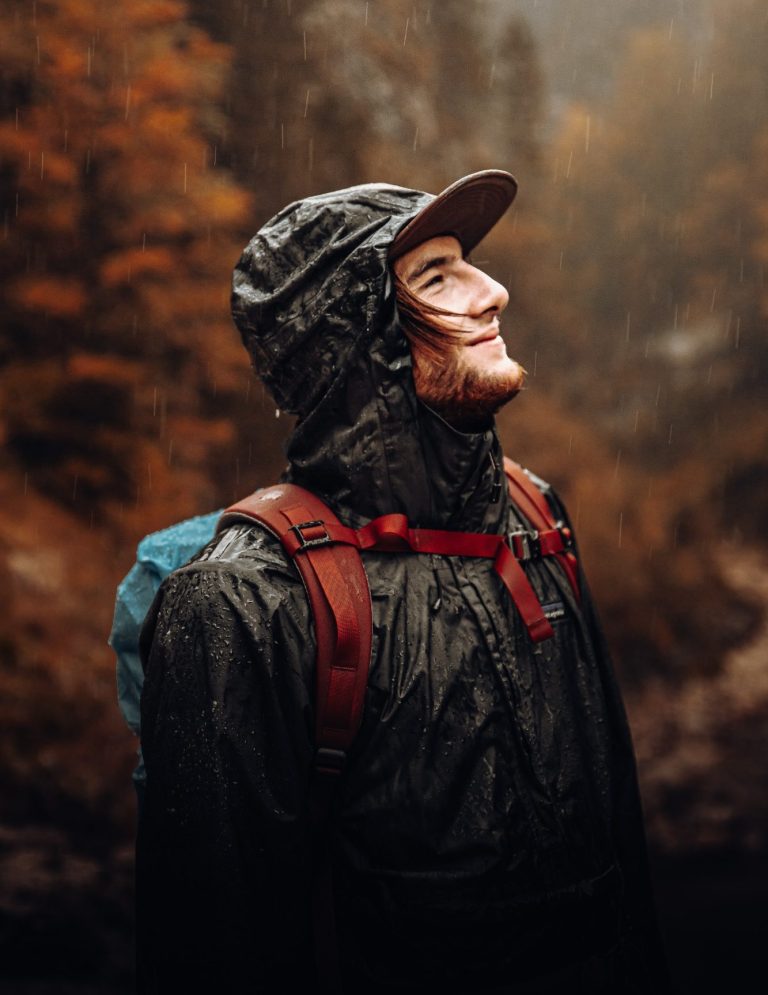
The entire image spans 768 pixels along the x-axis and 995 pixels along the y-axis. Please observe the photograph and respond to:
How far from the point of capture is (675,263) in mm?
5715

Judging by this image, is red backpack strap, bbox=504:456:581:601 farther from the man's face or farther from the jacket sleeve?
the jacket sleeve

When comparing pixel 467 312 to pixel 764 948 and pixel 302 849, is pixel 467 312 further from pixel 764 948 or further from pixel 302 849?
pixel 764 948

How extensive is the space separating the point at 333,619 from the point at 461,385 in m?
0.47

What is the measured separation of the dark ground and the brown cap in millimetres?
3506

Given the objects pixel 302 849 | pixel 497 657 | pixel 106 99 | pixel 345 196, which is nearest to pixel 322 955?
pixel 302 849

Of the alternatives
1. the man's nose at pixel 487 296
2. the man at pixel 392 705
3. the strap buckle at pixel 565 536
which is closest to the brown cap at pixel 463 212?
the man at pixel 392 705

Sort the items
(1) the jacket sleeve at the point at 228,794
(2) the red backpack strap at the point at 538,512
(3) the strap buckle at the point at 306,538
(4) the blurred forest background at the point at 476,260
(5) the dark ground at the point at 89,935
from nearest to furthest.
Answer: (1) the jacket sleeve at the point at 228,794, (3) the strap buckle at the point at 306,538, (2) the red backpack strap at the point at 538,512, (5) the dark ground at the point at 89,935, (4) the blurred forest background at the point at 476,260

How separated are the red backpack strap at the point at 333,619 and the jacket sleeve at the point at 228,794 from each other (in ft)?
0.11

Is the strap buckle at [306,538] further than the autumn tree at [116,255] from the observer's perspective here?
No

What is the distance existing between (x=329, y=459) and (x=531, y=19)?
4.78 meters

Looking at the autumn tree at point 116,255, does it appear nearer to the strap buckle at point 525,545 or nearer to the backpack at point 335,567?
the backpack at point 335,567

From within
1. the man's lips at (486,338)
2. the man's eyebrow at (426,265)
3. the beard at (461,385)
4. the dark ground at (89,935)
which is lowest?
the dark ground at (89,935)

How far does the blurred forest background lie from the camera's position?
4215mm

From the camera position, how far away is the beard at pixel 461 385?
1.70 m
